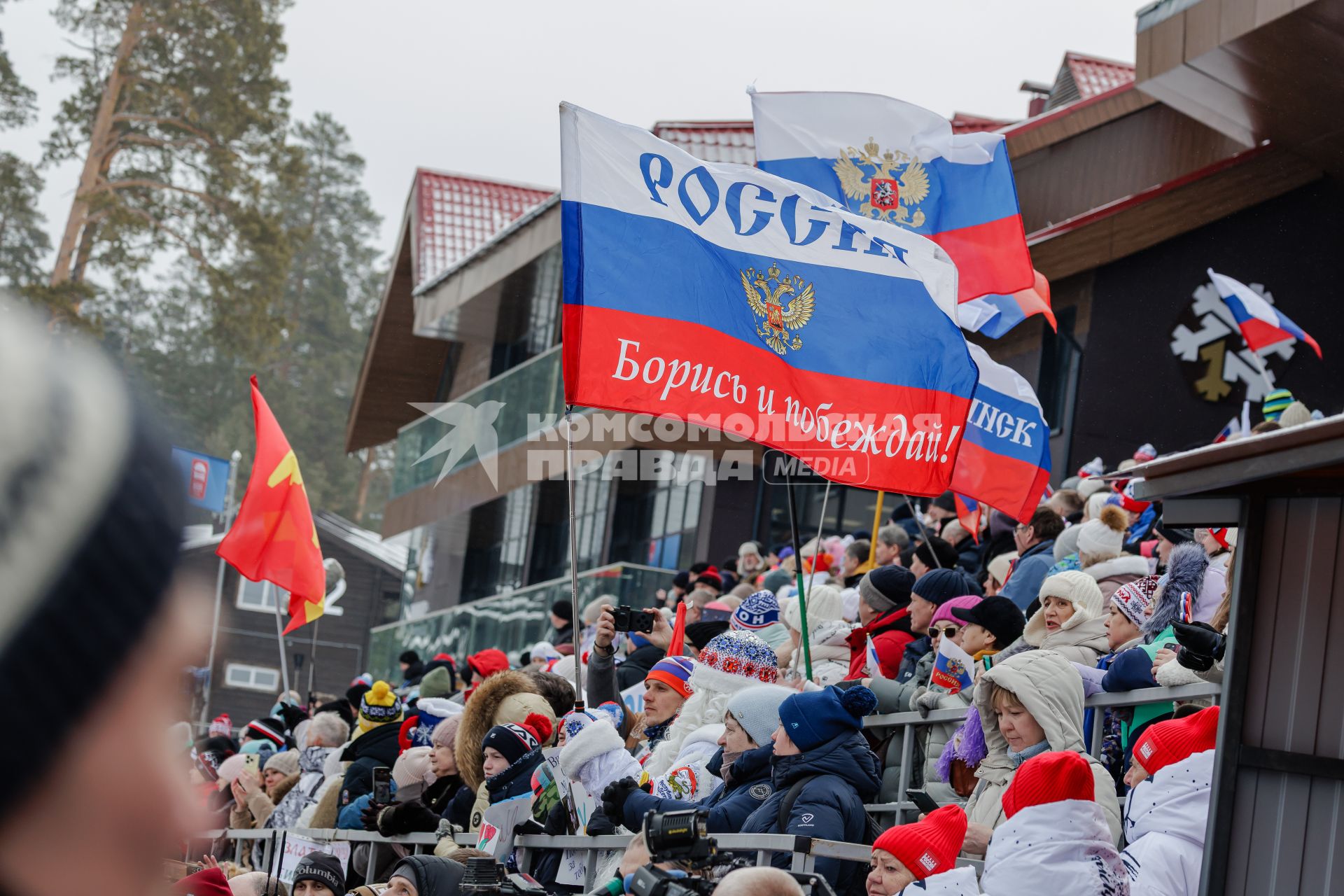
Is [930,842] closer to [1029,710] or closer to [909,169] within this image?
[1029,710]

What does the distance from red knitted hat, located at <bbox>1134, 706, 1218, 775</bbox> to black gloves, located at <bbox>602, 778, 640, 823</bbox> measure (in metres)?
1.93

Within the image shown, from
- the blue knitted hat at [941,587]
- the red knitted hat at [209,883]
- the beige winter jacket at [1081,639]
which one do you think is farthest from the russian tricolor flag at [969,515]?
the red knitted hat at [209,883]

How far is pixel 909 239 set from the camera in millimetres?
9000

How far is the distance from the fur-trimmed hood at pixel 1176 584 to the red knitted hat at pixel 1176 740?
5.77 feet

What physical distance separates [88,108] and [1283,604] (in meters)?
34.9

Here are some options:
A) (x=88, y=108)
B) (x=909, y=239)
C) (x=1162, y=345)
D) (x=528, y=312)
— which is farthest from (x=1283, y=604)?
(x=88, y=108)

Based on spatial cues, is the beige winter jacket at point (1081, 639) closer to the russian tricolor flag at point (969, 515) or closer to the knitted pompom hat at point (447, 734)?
the knitted pompom hat at point (447, 734)

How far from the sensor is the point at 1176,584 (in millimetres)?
7594

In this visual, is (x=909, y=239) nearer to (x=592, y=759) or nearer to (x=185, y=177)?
(x=592, y=759)

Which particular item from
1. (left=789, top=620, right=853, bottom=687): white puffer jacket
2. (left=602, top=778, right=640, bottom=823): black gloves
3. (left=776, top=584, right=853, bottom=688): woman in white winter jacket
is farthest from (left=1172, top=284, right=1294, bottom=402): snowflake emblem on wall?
(left=602, top=778, right=640, bottom=823): black gloves

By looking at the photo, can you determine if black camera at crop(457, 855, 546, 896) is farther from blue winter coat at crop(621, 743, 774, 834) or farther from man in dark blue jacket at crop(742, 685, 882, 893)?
man in dark blue jacket at crop(742, 685, 882, 893)

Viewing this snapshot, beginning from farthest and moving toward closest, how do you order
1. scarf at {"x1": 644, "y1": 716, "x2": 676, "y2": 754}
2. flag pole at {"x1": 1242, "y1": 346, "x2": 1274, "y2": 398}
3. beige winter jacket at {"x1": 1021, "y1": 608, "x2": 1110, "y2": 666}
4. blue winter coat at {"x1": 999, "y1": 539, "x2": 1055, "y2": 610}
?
flag pole at {"x1": 1242, "y1": 346, "x2": 1274, "y2": 398} < blue winter coat at {"x1": 999, "y1": 539, "x2": 1055, "y2": 610} < scarf at {"x1": 644, "y1": 716, "x2": 676, "y2": 754} < beige winter jacket at {"x1": 1021, "y1": 608, "x2": 1110, "y2": 666}

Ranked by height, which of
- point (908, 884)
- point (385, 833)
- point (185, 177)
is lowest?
point (385, 833)

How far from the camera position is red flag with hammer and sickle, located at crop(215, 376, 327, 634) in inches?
493
